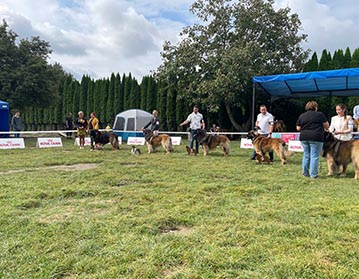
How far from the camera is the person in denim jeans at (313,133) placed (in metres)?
5.85

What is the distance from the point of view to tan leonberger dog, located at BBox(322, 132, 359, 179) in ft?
19.5

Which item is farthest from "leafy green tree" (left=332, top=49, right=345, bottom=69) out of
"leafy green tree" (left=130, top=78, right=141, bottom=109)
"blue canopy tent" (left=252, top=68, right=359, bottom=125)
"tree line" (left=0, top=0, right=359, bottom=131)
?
"leafy green tree" (left=130, top=78, right=141, bottom=109)

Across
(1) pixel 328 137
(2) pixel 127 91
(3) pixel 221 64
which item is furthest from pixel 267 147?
(2) pixel 127 91

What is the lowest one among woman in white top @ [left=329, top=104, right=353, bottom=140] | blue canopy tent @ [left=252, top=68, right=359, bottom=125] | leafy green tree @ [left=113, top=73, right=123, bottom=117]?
woman in white top @ [left=329, top=104, right=353, bottom=140]

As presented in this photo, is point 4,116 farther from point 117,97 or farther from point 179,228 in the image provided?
point 179,228

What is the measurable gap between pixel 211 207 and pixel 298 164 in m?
4.64

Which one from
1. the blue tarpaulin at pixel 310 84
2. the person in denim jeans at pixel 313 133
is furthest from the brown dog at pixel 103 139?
the person in denim jeans at pixel 313 133

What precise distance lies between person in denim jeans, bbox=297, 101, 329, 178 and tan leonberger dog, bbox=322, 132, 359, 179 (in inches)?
12.7

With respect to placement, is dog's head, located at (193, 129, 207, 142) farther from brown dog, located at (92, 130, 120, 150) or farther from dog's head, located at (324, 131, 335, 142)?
dog's head, located at (324, 131, 335, 142)

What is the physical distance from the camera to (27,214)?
363 cm

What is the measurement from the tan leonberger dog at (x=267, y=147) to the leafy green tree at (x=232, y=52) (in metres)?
7.56

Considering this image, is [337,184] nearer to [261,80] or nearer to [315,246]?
[315,246]

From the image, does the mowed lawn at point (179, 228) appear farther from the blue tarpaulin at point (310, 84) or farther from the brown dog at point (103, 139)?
the brown dog at point (103, 139)

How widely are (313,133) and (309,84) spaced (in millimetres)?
7956
